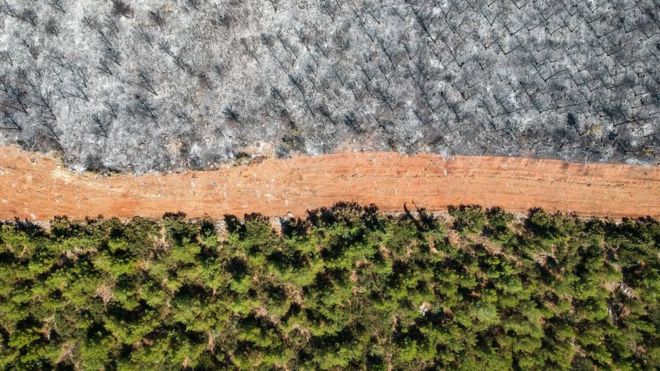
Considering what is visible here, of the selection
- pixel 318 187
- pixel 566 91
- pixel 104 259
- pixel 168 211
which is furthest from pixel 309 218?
pixel 566 91

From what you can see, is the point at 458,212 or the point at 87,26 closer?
the point at 87,26

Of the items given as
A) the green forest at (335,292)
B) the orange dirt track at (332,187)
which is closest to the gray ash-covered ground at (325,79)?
the orange dirt track at (332,187)

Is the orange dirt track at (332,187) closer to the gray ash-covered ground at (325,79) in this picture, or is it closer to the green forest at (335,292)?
the green forest at (335,292)

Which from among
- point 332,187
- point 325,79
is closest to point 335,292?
point 332,187

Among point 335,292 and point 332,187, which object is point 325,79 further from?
point 335,292

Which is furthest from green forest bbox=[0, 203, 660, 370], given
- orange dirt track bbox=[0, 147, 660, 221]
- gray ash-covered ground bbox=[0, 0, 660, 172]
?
gray ash-covered ground bbox=[0, 0, 660, 172]

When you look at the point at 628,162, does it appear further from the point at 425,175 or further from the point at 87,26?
the point at 87,26
